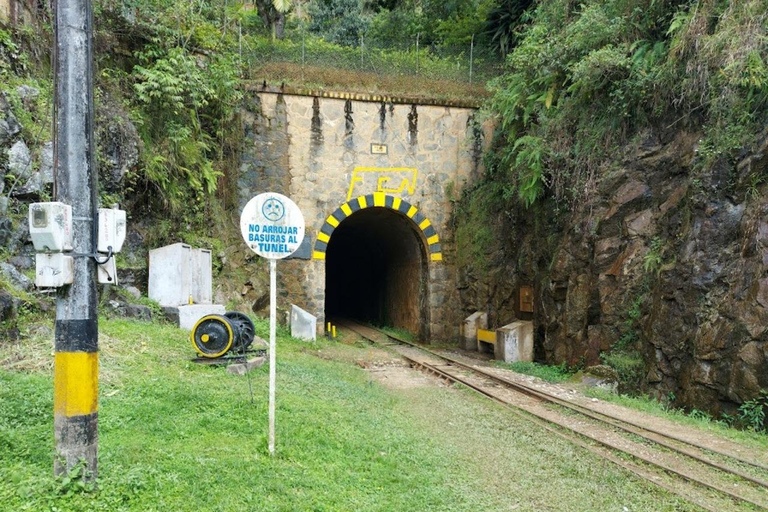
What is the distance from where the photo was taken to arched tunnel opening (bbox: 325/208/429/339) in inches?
724

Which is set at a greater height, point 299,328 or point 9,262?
point 9,262

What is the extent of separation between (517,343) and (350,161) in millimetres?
7253

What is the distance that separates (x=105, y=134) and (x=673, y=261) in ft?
35.1

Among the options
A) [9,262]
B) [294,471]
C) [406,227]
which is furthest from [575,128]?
[9,262]

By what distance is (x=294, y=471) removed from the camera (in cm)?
499

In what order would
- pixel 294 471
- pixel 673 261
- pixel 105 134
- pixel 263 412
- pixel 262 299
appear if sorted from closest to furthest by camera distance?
1. pixel 294 471
2. pixel 263 412
3. pixel 673 261
4. pixel 105 134
5. pixel 262 299

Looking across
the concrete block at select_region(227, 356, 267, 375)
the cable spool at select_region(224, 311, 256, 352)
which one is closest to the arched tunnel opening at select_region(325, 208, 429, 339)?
the cable spool at select_region(224, 311, 256, 352)


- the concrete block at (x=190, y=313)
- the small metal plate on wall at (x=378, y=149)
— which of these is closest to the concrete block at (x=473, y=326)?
the small metal plate on wall at (x=378, y=149)

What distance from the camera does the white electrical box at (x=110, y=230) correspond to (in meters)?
4.01

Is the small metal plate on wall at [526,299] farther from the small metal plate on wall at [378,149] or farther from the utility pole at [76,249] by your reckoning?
the utility pole at [76,249]

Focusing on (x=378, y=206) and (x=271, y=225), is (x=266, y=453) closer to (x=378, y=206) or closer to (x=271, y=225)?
(x=271, y=225)

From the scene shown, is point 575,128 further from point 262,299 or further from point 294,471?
point 294,471

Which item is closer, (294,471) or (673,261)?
(294,471)

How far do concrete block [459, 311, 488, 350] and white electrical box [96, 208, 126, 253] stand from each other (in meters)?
12.8
